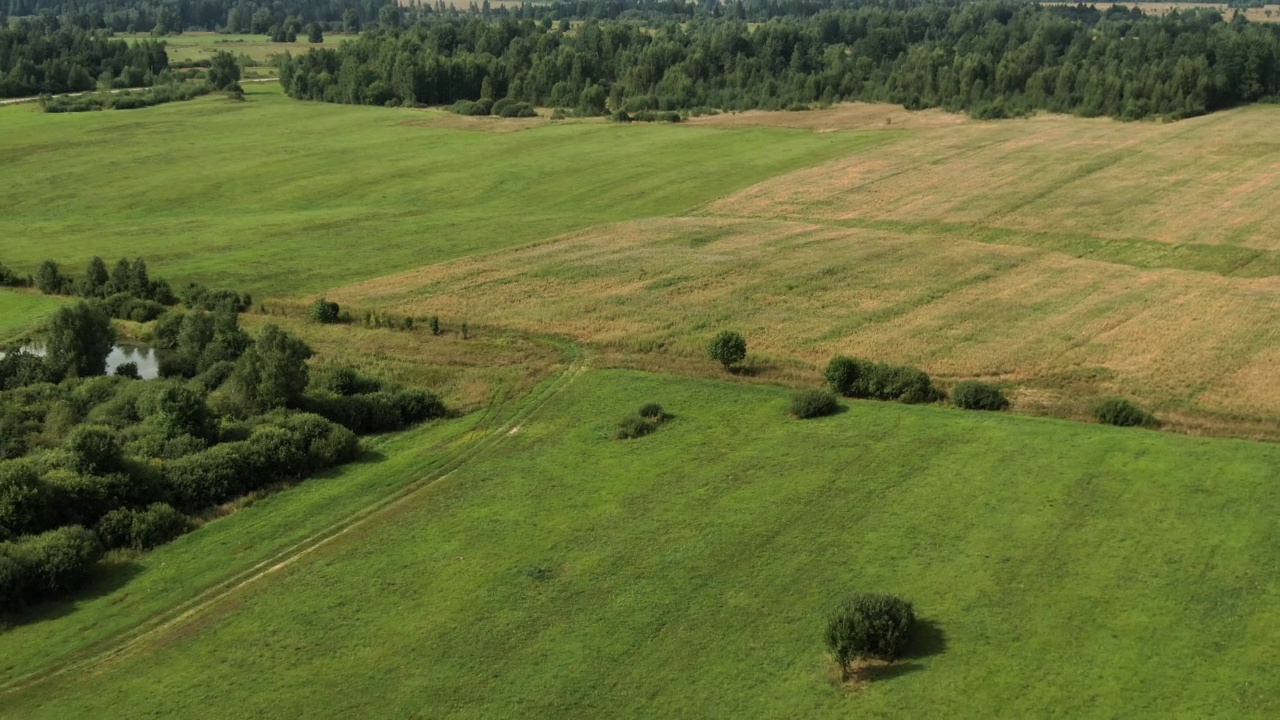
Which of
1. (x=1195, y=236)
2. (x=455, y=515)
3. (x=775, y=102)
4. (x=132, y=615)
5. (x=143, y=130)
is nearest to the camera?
(x=132, y=615)

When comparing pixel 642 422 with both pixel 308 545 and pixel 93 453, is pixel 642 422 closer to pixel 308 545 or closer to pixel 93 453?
pixel 308 545

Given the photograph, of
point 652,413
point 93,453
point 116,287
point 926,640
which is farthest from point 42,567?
point 116,287

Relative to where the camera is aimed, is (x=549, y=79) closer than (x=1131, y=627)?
No

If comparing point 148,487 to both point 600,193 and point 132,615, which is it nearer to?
point 132,615

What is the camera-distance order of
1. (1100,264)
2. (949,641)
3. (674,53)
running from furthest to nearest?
(674,53) → (1100,264) → (949,641)

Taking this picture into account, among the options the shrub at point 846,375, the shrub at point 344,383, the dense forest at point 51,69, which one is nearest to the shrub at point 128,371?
the shrub at point 344,383

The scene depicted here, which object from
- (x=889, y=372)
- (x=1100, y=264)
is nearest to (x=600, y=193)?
(x=1100, y=264)

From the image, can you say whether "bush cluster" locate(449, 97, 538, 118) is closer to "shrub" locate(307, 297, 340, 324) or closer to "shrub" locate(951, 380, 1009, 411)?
"shrub" locate(307, 297, 340, 324)

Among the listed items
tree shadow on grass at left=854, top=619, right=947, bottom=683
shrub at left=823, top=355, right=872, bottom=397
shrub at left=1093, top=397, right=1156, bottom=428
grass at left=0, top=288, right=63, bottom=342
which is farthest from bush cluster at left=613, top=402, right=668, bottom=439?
grass at left=0, top=288, right=63, bottom=342
